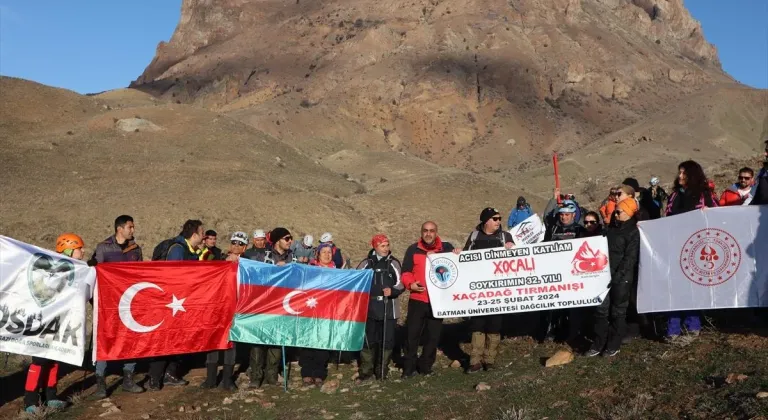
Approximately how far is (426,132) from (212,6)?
5735cm

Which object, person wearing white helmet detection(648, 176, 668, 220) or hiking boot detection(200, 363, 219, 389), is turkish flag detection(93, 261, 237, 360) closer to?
hiking boot detection(200, 363, 219, 389)

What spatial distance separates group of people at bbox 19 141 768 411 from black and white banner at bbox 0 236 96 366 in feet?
0.92

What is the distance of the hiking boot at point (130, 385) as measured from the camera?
8.82 m

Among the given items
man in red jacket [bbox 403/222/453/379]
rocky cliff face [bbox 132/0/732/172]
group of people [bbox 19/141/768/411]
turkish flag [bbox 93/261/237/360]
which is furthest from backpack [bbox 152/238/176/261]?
rocky cliff face [bbox 132/0/732/172]

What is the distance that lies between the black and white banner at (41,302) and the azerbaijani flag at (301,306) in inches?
75.1

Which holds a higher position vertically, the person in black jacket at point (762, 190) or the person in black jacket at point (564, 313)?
the person in black jacket at point (762, 190)

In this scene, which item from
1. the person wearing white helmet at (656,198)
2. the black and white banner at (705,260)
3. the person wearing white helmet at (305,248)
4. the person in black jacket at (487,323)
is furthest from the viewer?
the person wearing white helmet at (305,248)

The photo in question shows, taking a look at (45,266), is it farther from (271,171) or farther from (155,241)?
(271,171)

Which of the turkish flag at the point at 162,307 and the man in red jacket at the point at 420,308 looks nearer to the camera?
the turkish flag at the point at 162,307

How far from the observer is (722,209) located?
319 inches

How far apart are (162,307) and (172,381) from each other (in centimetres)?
101

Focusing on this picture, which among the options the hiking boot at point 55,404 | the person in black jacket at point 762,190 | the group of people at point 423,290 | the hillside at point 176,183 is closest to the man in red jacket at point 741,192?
the group of people at point 423,290

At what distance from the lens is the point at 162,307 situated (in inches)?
356

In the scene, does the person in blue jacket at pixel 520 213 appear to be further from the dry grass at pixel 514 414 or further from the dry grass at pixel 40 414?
the dry grass at pixel 40 414
